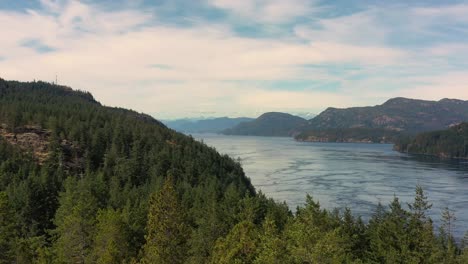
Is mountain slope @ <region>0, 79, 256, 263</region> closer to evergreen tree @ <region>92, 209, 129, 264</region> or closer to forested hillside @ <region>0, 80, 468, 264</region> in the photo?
evergreen tree @ <region>92, 209, 129, 264</region>

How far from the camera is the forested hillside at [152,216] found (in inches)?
1521

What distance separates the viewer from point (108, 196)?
89625 mm

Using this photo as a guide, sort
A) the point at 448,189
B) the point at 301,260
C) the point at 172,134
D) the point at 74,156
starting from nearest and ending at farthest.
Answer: the point at 301,260 → the point at 74,156 → the point at 448,189 → the point at 172,134

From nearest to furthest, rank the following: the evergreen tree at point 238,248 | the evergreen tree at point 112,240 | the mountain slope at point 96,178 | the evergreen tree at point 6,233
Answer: the evergreen tree at point 238,248, the evergreen tree at point 6,233, the evergreen tree at point 112,240, the mountain slope at point 96,178

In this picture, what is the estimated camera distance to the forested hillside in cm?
3862

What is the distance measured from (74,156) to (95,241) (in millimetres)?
101733

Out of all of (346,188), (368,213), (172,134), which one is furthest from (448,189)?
(172,134)

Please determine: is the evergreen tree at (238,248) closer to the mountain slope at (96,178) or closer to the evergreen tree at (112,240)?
the mountain slope at (96,178)

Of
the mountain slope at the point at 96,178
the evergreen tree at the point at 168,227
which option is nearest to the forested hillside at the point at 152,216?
the evergreen tree at the point at 168,227

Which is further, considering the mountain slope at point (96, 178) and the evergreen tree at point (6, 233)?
the mountain slope at point (96, 178)

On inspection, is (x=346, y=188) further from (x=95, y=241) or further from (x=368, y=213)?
(x=95, y=241)

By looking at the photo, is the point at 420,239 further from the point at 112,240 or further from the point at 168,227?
the point at 112,240

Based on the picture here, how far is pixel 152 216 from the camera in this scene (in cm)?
4162

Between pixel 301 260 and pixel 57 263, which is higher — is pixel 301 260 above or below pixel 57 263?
above
